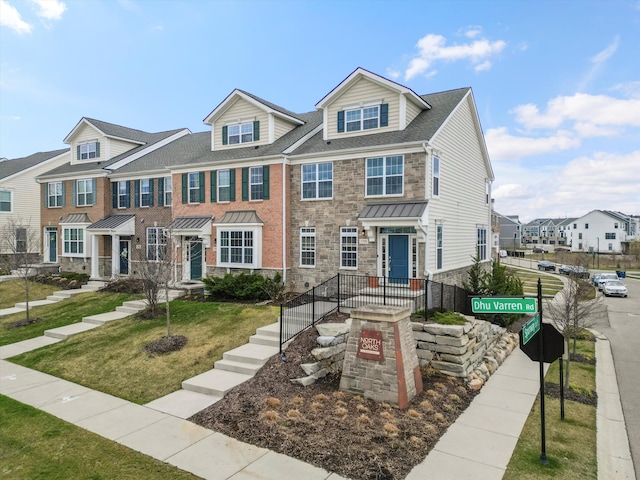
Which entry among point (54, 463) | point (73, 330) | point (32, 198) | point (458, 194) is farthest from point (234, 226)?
point (32, 198)

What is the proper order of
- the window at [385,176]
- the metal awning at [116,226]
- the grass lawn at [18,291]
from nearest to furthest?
the window at [385,176], the grass lawn at [18,291], the metal awning at [116,226]

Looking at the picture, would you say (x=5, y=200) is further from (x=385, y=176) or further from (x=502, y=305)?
(x=502, y=305)

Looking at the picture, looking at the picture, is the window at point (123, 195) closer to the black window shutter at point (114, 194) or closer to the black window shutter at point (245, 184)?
the black window shutter at point (114, 194)

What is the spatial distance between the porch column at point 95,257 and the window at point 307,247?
14645 millimetres

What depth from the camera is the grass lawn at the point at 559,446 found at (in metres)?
6.12

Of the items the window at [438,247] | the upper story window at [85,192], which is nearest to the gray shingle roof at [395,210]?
the window at [438,247]

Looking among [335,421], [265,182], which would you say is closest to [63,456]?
[335,421]

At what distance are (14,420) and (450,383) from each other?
9.32 metres

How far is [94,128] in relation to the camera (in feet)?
89.0

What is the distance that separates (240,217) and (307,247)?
369cm

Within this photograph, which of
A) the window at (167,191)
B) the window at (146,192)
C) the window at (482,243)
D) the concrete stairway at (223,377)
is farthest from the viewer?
the window at (146,192)

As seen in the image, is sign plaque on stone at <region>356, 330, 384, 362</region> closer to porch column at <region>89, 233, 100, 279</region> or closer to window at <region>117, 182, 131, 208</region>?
window at <region>117, 182, 131, 208</region>

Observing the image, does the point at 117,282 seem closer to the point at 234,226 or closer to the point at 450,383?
the point at 234,226

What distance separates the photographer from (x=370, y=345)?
28.3 ft
